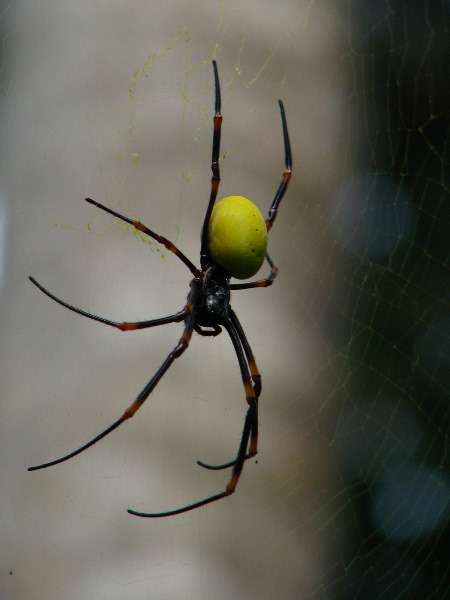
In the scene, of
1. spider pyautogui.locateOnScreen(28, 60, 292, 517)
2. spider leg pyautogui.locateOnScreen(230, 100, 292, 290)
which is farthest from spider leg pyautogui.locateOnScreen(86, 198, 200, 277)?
spider leg pyautogui.locateOnScreen(230, 100, 292, 290)

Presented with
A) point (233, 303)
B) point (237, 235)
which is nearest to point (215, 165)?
point (237, 235)

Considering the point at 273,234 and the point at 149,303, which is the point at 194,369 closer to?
the point at 149,303

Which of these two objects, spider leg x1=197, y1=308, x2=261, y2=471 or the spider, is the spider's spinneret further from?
spider leg x1=197, y1=308, x2=261, y2=471

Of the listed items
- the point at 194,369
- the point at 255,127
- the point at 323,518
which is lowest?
the point at 323,518

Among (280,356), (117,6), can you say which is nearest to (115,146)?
(117,6)

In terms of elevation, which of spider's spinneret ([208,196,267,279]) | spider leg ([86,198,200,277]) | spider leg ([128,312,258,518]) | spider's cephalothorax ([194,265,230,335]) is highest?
spider's spinneret ([208,196,267,279])

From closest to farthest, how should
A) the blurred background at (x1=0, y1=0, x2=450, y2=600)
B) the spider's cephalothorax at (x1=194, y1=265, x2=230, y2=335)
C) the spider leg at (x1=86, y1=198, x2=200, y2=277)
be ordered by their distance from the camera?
the spider leg at (x1=86, y1=198, x2=200, y2=277) → the spider's cephalothorax at (x1=194, y1=265, x2=230, y2=335) → the blurred background at (x1=0, y1=0, x2=450, y2=600)

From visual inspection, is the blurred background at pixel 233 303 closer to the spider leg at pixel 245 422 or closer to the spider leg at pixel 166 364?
the spider leg at pixel 166 364

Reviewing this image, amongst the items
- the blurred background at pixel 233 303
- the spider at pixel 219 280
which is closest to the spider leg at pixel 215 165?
the spider at pixel 219 280
